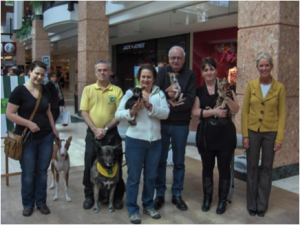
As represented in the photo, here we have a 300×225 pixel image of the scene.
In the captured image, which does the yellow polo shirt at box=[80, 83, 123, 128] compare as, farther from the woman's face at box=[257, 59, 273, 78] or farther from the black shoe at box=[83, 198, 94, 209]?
the woman's face at box=[257, 59, 273, 78]

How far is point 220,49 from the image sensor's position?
1341 centimetres

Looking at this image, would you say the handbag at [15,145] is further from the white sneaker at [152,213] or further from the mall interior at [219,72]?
the white sneaker at [152,213]

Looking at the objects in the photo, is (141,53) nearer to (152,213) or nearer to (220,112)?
(220,112)

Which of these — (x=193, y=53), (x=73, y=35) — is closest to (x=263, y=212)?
(x=193, y=53)

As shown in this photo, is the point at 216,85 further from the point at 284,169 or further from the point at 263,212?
the point at 284,169

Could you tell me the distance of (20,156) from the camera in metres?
3.58

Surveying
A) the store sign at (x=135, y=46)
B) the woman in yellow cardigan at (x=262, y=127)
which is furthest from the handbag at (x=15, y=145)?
the store sign at (x=135, y=46)

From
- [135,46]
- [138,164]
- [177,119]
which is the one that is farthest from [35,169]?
[135,46]

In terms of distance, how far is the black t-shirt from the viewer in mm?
3514

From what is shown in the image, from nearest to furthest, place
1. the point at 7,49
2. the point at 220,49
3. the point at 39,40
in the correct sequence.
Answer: the point at 220,49 < the point at 7,49 < the point at 39,40

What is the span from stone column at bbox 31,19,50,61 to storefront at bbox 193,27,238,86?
10622mm

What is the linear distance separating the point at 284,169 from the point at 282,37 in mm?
2089

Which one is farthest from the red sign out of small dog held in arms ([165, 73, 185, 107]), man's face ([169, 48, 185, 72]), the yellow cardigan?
the yellow cardigan

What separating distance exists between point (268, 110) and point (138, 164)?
1.62 meters
